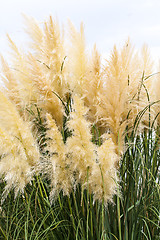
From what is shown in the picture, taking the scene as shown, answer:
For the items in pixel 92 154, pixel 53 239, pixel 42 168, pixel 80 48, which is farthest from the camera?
pixel 80 48

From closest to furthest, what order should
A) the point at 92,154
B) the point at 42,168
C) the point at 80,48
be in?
the point at 92,154
the point at 42,168
the point at 80,48

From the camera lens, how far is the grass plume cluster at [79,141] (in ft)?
4.42

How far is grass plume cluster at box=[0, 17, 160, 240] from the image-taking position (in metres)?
1.35

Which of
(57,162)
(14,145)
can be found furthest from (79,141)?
(14,145)

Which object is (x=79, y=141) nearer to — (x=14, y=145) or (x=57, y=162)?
(x=57, y=162)

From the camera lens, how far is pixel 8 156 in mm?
1367

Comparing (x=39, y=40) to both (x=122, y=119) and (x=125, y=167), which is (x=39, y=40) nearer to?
(x=122, y=119)

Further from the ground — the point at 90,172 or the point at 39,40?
the point at 39,40

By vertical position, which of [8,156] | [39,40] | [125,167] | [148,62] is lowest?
[125,167]

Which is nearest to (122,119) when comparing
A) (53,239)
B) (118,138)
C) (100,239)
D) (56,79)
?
(118,138)

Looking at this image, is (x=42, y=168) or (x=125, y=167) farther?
(x=125, y=167)

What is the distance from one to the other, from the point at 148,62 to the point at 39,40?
67cm

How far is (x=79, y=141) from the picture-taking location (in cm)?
128

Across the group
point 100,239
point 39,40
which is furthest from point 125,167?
point 39,40
